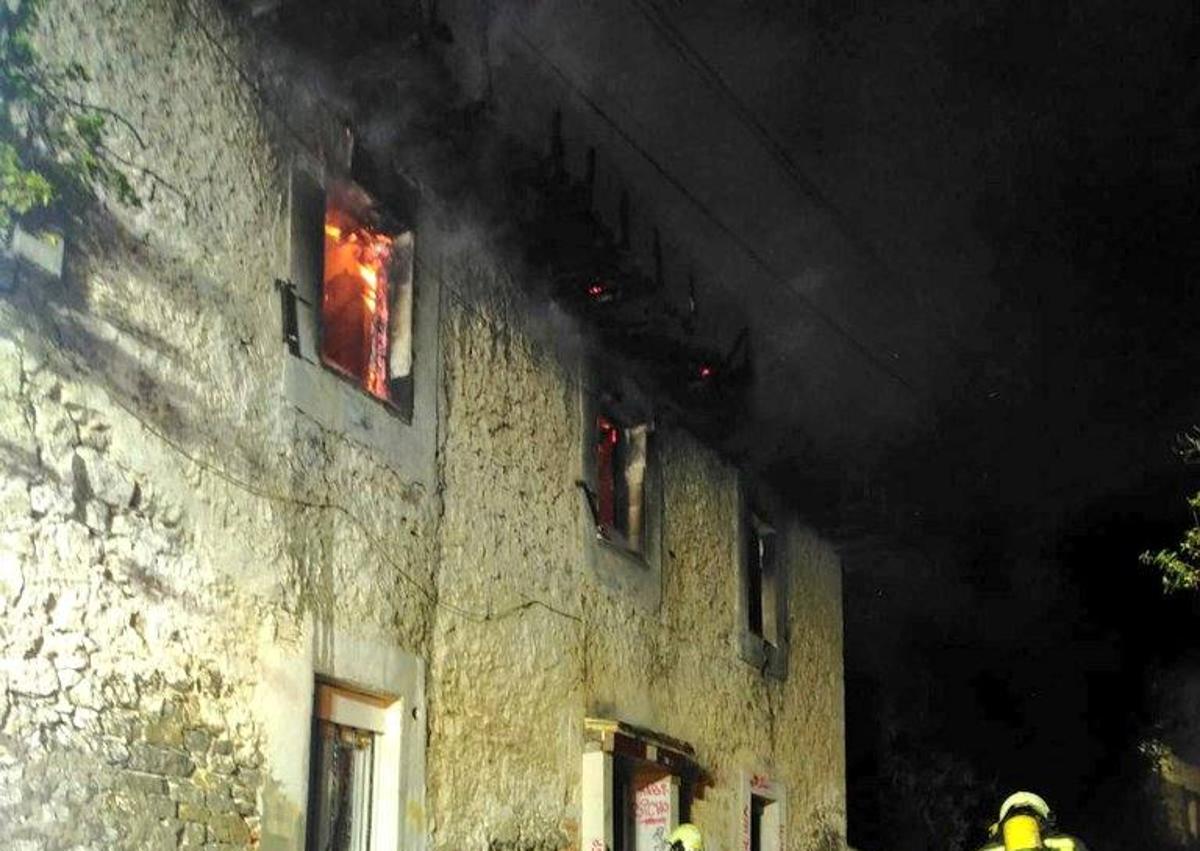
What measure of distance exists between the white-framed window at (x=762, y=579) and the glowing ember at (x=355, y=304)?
232 inches

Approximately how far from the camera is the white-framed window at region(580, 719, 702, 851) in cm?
1023

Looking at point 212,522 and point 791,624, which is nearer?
point 212,522

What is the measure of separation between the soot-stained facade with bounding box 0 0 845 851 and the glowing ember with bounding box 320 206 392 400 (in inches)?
0.9

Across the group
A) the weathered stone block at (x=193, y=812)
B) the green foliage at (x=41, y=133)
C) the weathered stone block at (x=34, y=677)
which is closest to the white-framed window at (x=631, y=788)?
the weathered stone block at (x=193, y=812)

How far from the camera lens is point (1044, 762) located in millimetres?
25609

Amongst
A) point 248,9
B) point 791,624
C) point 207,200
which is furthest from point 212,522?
point 791,624

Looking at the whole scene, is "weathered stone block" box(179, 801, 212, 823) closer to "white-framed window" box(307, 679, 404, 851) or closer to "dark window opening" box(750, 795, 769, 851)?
"white-framed window" box(307, 679, 404, 851)

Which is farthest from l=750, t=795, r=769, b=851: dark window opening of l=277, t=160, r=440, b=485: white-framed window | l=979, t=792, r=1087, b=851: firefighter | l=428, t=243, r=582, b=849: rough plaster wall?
l=979, t=792, r=1087, b=851: firefighter

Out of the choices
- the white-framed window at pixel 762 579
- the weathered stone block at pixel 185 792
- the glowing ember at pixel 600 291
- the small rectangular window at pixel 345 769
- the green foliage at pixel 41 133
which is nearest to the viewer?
the green foliage at pixel 41 133

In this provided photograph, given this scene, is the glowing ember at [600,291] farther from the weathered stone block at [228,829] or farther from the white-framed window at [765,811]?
the weathered stone block at [228,829]

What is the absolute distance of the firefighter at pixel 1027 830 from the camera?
6.86m

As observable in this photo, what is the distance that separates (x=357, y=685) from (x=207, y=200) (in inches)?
111

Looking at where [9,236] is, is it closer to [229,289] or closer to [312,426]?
[229,289]

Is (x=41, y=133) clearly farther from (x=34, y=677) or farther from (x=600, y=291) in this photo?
(x=600, y=291)
